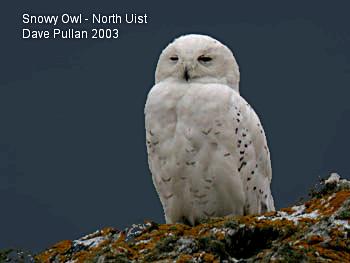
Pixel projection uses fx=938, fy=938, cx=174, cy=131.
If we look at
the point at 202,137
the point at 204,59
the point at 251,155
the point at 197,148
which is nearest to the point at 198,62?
the point at 204,59

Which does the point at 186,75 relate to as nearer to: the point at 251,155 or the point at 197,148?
the point at 197,148

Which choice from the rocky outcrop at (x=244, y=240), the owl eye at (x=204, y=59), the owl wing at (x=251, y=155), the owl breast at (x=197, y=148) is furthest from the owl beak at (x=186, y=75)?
the rocky outcrop at (x=244, y=240)

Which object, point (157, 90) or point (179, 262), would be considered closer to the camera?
point (179, 262)

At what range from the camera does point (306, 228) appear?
809 cm

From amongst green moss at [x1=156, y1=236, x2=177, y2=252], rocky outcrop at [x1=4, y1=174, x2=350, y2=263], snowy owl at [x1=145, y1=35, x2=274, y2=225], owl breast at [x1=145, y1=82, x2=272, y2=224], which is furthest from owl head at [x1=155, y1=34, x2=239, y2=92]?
green moss at [x1=156, y1=236, x2=177, y2=252]

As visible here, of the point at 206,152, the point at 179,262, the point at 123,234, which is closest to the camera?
the point at 179,262

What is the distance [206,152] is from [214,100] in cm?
64

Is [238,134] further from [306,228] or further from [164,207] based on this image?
[306,228]

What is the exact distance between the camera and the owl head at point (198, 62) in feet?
38.0

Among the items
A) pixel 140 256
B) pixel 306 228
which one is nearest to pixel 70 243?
pixel 140 256

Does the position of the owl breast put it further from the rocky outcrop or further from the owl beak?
the rocky outcrop

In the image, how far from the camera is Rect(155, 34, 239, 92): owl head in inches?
456

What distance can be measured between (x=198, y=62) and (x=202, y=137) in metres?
1.03

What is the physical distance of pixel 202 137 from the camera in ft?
36.8
